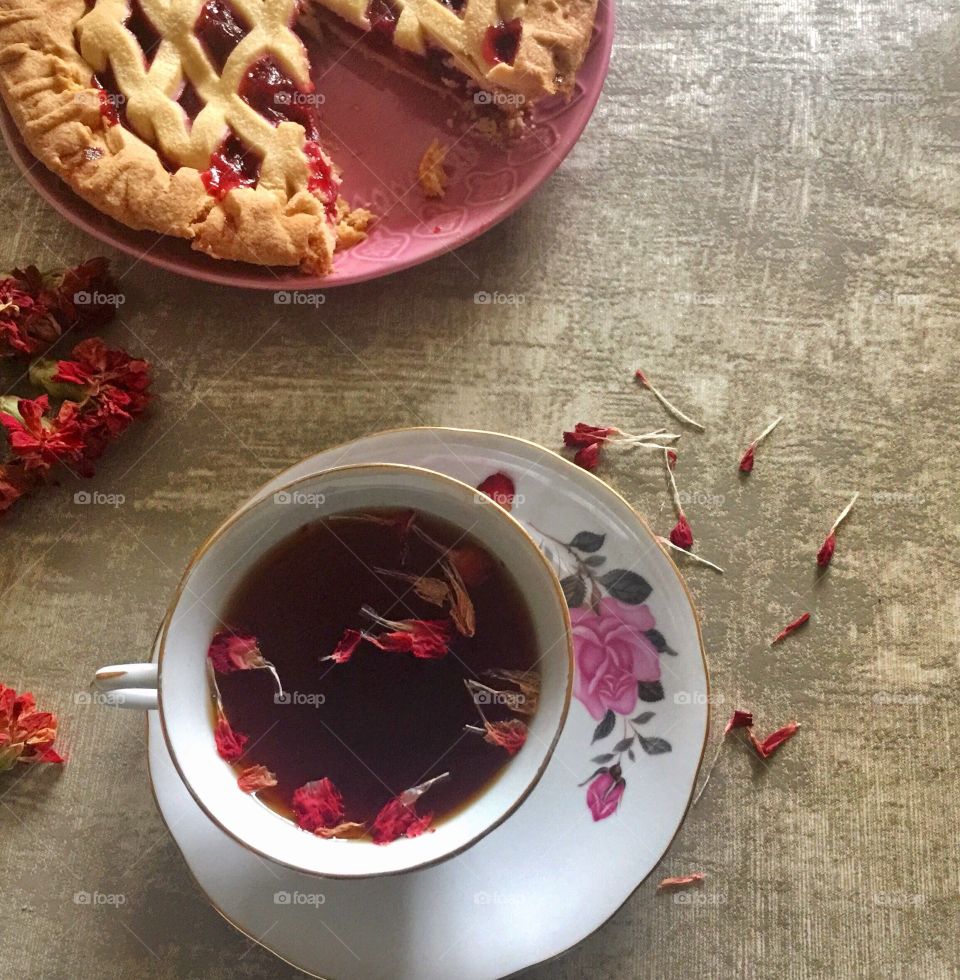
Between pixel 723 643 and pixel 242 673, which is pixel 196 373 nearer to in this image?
pixel 242 673

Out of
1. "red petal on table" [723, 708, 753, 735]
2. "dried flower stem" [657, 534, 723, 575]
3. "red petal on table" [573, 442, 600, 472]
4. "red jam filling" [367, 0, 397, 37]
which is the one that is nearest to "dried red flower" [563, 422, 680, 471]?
"red petal on table" [573, 442, 600, 472]

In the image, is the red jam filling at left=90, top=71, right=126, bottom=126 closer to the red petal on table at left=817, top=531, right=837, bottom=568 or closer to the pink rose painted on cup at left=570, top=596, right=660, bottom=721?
the pink rose painted on cup at left=570, top=596, right=660, bottom=721

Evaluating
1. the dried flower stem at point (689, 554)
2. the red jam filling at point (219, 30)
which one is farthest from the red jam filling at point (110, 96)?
the dried flower stem at point (689, 554)

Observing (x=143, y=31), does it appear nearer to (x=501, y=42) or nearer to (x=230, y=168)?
(x=230, y=168)

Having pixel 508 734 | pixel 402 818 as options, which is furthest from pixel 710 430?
pixel 402 818

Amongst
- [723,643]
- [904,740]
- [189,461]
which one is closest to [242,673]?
[189,461]

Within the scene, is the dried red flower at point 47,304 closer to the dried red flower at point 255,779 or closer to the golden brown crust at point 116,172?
the golden brown crust at point 116,172
